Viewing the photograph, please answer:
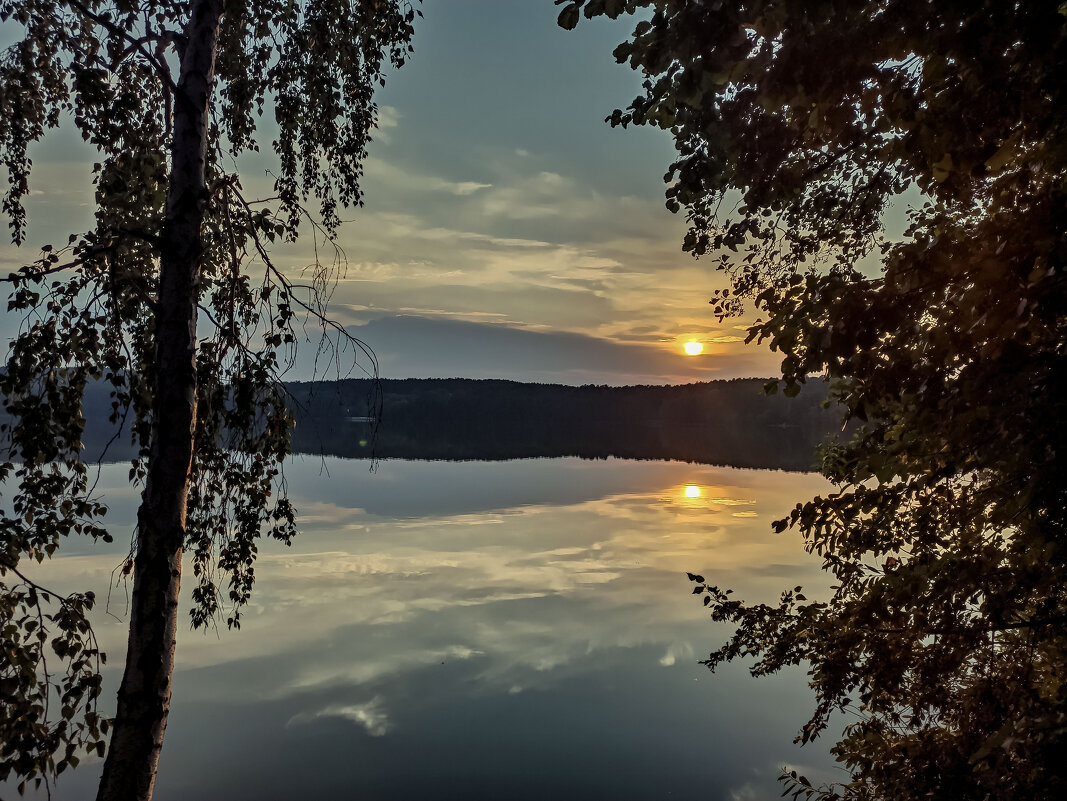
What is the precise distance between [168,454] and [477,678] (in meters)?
10.7

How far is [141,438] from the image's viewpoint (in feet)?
15.8

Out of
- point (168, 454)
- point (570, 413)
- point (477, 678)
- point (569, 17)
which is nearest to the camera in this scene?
point (569, 17)

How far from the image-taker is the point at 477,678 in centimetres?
1413

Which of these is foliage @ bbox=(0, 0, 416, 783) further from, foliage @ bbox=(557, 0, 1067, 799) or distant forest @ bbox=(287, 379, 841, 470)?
distant forest @ bbox=(287, 379, 841, 470)

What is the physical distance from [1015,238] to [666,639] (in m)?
14.3

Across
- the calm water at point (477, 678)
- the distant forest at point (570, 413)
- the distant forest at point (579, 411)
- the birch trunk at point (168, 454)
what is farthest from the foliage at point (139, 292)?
the distant forest at point (579, 411)

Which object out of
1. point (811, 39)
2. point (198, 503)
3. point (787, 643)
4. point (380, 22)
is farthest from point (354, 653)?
point (811, 39)

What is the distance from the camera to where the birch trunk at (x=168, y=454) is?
4672 mm

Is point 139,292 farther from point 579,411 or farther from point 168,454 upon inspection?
point 579,411

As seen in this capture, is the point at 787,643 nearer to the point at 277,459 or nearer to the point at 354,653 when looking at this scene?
the point at 277,459

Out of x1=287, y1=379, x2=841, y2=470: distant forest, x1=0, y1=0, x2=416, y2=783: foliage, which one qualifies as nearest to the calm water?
x1=0, y1=0, x2=416, y2=783: foliage

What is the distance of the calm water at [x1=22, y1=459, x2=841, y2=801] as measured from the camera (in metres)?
10.8

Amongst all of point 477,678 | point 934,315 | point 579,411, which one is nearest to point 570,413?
point 579,411

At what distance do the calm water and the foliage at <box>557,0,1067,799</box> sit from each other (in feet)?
21.1
